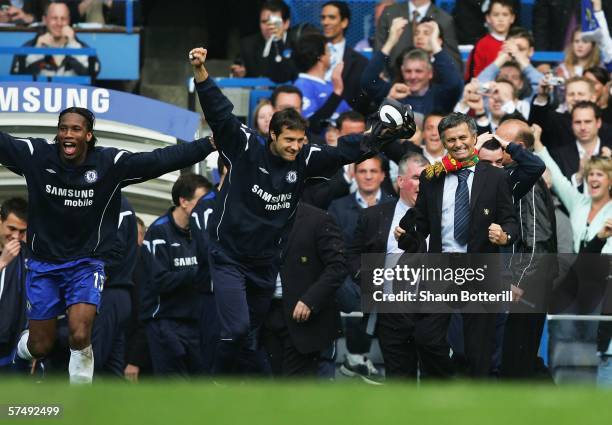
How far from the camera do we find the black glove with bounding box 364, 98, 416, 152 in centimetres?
1076

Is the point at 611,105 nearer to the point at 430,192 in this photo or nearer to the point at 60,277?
the point at 430,192

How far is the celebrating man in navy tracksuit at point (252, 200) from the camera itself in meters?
10.9

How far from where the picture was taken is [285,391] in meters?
7.20

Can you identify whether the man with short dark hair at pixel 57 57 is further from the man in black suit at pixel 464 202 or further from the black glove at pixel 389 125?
the man in black suit at pixel 464 202

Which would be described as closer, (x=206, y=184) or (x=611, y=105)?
(x=206, y=184)

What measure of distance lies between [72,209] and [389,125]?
7.75 feet

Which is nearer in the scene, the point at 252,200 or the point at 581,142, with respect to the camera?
the point at 252,200

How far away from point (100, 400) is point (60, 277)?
3.75 m

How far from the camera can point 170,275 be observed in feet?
40.3

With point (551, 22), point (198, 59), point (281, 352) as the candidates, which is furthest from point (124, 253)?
point (551, 22)

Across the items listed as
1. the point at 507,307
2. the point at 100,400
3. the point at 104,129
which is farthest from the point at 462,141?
the point at 100,400

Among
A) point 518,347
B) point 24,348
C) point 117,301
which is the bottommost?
point 24,348

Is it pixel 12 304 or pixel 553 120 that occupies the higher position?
pixel 553 120

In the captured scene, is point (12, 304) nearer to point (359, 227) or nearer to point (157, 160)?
point (157, 160)
